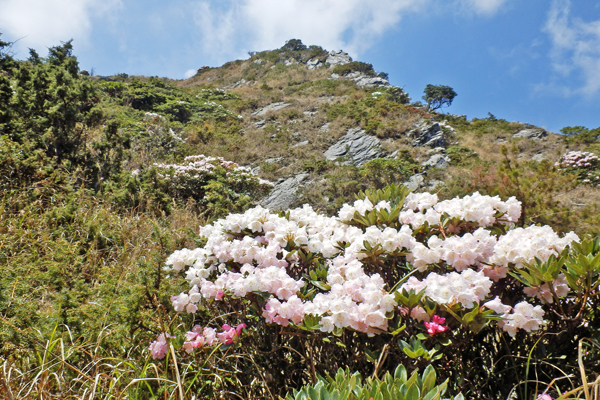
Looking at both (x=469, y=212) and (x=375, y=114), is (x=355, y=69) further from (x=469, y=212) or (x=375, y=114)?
(x=469, y=212)

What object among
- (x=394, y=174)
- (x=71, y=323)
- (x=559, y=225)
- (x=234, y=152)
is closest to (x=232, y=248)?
(x=71, y=323)

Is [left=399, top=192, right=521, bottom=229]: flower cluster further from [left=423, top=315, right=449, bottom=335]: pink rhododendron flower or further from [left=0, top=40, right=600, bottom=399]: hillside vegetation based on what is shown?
[left=423, top=315, right=449, bottom=335]: pink rhododendron flower

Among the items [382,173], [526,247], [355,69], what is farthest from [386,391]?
[355,69]

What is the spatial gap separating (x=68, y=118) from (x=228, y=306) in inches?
186

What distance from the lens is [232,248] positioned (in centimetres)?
185

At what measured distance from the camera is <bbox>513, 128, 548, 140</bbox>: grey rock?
53.1 feet

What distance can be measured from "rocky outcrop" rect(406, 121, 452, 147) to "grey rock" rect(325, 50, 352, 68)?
52.1ft

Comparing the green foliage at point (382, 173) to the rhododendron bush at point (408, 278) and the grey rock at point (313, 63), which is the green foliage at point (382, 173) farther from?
the grey rock at point (313, 63)

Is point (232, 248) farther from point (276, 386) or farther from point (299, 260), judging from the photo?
point (276, 386)

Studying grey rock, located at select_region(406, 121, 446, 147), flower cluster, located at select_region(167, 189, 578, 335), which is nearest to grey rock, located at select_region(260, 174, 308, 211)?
grey rock, located at select_region(406, 121, 446, 147)

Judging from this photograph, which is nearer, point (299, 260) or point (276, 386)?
point (276, 386)

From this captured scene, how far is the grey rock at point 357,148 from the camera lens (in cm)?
1132

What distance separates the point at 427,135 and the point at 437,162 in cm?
235

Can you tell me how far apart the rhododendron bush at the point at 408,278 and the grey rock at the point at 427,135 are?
37.4ft
